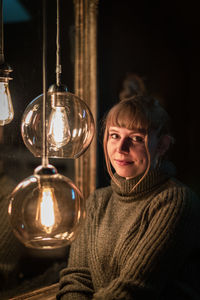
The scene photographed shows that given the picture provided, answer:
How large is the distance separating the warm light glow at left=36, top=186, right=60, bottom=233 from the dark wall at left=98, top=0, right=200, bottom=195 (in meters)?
0.92

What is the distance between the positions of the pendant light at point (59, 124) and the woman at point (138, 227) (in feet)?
1.07

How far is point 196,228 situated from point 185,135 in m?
0.98

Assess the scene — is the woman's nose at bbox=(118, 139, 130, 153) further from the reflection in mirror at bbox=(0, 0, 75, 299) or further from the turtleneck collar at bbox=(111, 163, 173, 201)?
the reflection in mirror at bbox=(0, 0, 75, 299)

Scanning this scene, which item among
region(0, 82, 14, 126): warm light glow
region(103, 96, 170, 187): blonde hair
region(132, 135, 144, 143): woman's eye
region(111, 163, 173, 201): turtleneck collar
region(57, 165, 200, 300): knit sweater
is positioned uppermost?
region(0, 82, 14, 126): warm light glow

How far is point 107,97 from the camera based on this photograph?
5.40 feet

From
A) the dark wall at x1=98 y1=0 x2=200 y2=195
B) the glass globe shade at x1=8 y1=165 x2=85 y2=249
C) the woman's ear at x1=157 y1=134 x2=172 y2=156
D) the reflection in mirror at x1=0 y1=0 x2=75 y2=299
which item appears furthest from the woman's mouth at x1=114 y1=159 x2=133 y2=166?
the glass globe shade at x1=8 y1=165 x2=85 y2=249

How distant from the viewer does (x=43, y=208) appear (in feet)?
2.34

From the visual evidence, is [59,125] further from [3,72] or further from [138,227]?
[138,227]

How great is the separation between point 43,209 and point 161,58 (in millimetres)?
1429

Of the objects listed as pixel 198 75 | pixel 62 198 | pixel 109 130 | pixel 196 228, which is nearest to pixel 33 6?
pixel 109 130

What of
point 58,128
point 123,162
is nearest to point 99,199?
point 123,162

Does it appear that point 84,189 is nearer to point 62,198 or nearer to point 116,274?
point 116,274

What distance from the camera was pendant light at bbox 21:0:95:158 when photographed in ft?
2.87

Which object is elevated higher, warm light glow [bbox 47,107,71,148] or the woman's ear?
warm light glow [bbox 47,107,71,148]
